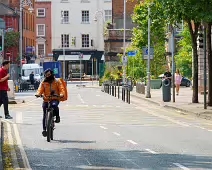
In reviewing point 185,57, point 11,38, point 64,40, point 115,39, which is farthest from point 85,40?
point 185,57

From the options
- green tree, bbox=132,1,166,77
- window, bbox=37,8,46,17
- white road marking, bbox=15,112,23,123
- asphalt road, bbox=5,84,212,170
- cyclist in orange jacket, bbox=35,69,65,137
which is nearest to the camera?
asphalt road, bbox=5,84,212,170

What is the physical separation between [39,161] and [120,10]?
92.6m

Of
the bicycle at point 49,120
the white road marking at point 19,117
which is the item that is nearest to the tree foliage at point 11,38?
the white road marking at point 19,117

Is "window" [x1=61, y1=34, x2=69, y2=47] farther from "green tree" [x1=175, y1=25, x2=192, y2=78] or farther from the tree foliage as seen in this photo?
"green tree" [x1=175, y1=25, x2=192, y2=78]

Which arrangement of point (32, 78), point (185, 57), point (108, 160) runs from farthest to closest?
1. point (32, 78)
2. point (185, 57)
3. point (108, 160)

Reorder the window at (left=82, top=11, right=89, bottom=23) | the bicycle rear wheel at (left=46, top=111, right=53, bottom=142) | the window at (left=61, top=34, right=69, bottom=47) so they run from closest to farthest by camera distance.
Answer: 1. the bicycle rear wheel at (left=46, top=111, right=53, bottom=142)
2. the window at (left=61, top=34, right=69, bottom=47)
3. the window at (left=82, top=11, right=89, bottom=23)

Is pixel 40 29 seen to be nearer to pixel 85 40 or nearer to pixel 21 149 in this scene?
pixel 85 40

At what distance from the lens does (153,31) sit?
43969mm

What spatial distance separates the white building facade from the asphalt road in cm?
8842

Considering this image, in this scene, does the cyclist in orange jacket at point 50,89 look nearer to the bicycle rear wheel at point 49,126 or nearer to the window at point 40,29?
the bicycle rear wheel at point 49,126

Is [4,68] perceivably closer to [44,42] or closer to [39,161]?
[39,161]

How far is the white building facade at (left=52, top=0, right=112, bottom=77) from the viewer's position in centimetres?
11975

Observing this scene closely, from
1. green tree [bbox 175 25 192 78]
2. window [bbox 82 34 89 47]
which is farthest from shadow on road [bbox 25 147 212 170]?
window [bbox 82 34 89 47]

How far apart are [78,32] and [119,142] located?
10312 cm
